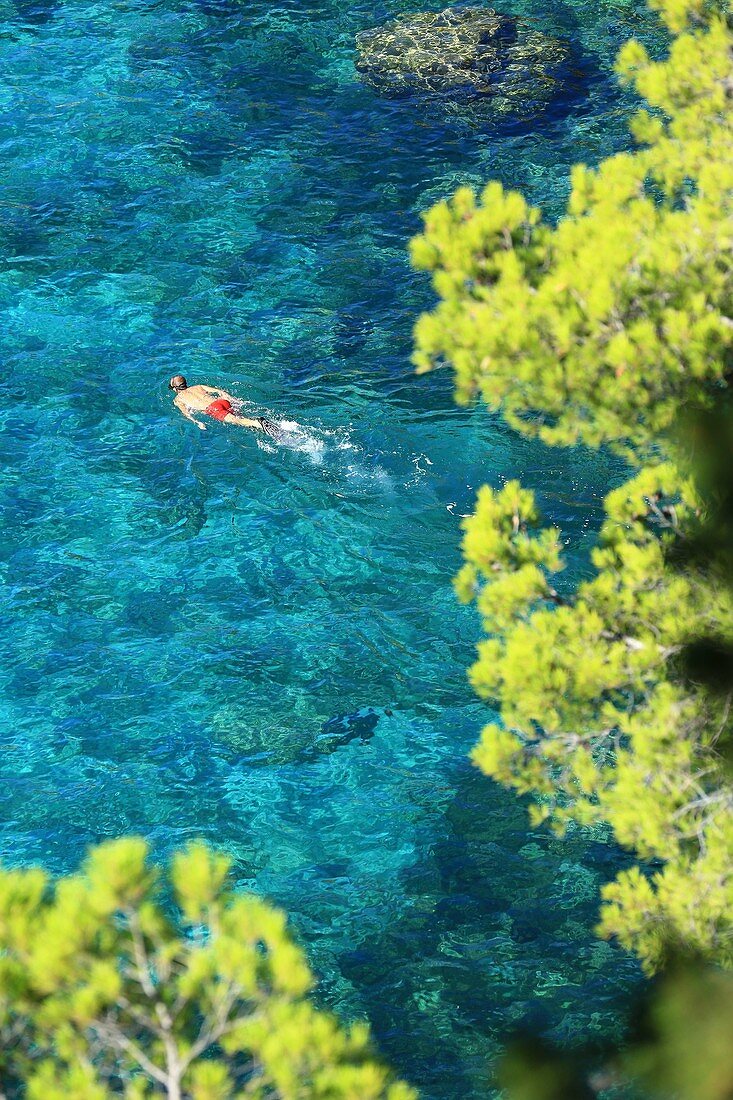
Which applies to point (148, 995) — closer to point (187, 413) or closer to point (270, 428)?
point (270, 428)

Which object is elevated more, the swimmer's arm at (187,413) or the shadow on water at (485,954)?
the swimmer's arm at (187,413)

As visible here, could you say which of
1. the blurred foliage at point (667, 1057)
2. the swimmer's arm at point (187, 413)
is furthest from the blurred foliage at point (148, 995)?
the swimmer's arm at point (187, 413)

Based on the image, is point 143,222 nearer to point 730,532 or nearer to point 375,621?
point 375,621

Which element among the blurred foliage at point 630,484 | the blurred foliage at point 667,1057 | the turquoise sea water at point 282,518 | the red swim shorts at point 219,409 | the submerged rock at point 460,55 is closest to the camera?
the blurred foliage at point 630,484

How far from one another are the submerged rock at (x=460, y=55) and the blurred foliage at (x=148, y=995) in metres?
20.3

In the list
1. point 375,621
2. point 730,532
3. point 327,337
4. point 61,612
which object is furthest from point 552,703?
point 327,337

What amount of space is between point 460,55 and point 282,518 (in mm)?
12733

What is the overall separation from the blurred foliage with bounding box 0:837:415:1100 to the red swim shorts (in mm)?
10959

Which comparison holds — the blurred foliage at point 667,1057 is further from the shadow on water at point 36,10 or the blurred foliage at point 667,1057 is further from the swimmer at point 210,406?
the shadow on water at point 36,10

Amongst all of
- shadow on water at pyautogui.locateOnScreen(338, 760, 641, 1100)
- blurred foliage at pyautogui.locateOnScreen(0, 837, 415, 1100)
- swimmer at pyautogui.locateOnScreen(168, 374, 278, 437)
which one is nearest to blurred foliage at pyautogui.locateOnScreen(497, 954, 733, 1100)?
shadow on water at pyautogui.locateOnScreen(338, 760, 641, 1100)

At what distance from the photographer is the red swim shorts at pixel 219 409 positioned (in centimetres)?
1566

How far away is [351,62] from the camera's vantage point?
938 inches

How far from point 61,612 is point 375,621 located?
359cm

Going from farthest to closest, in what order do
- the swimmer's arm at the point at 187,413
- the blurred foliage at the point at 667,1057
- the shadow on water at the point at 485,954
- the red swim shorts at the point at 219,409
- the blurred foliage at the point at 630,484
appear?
the swimmer's arm at the point at 187,413, the red swim shorts at the point at 219,409, the shadow on water at the point at 485,954, the blurred foliage at the point at 667,1057, the blurred foliage at the point at 630,484
